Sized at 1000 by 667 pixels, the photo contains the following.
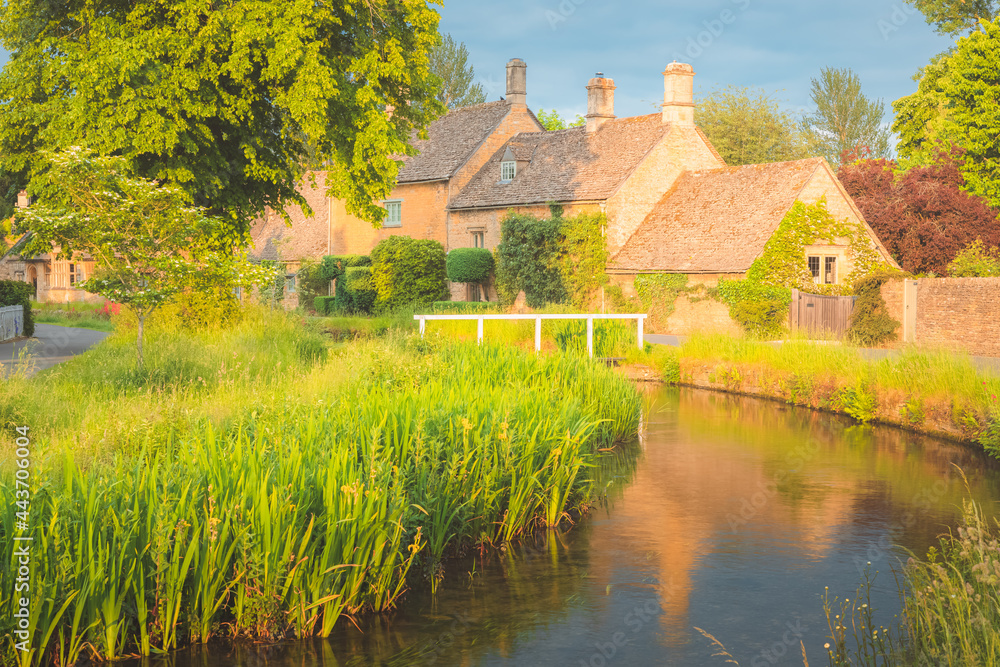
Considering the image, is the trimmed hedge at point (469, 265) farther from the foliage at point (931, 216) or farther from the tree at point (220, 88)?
the tree at point (220, 88)

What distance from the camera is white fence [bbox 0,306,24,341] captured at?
27547 millimetres

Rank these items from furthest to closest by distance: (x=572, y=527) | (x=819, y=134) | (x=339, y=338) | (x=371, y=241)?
(x=819, y=134) → (x=371, y=241) → (x=339, y=338) → (x=572, y=527)

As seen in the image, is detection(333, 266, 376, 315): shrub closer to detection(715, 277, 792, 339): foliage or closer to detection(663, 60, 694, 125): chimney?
detection(663, 60, 694, 125): chimney

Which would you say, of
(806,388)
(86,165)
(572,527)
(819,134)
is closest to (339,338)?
(86,165)

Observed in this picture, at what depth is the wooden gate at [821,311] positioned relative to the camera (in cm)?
3044

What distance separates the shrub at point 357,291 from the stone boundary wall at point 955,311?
2381cm

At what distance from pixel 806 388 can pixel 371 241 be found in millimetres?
33555

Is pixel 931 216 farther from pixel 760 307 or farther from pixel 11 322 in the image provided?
pixel 11 322

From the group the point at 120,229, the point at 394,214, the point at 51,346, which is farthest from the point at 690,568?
the point at 394,214

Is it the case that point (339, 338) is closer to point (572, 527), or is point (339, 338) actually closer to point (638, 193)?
point (638, 193)

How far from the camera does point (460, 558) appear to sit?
8.88m

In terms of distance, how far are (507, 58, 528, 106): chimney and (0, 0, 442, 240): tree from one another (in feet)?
76.0

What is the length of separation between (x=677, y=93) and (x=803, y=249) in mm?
10882

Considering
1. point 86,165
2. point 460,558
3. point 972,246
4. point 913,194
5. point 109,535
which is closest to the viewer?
point 109,535
